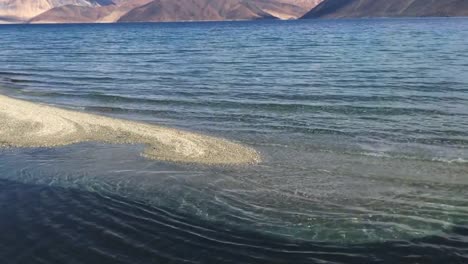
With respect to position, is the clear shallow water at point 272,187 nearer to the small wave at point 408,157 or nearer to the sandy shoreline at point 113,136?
the small wave at point 408,157

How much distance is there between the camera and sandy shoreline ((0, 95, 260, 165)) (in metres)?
15.4

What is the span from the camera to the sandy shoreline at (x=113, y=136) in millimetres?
15437

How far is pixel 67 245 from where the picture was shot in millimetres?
8984

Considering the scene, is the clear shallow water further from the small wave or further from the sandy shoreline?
the sandy shoreline

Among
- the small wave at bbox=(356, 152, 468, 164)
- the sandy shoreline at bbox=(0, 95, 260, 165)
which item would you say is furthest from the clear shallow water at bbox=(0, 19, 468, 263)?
the sandy shoreline at bbox=(0, 95, 260, 165)

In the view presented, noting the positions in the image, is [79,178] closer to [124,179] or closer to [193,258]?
[124,179]

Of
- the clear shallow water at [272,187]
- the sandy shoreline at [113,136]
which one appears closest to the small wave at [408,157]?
the clear shallow water at [272,187]

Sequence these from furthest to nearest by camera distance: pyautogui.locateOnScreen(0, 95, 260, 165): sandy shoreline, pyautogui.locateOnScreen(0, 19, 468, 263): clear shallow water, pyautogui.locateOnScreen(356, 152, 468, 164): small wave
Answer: pyautogui.locateOnScreen(0, 95, 260, 165): sandy shoreline → pyautogui.locateOnScreen(356, 152, 468, 164): small wave → pyautogui.locateOnScreen(0, 19, 468, 263): clear shallow water

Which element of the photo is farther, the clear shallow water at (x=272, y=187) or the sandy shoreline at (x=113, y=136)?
the sandy shoreline at (x=113, y=136)

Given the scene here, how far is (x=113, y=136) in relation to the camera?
18.2 meters

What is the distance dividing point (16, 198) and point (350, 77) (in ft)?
81.4

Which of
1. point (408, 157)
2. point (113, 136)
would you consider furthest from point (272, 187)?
point (113, 136)

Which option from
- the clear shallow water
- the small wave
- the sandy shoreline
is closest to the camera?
the clear shallow water

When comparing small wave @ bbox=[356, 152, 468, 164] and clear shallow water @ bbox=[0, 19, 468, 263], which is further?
small wave @ bbox=[356, 152, 468, 164]
